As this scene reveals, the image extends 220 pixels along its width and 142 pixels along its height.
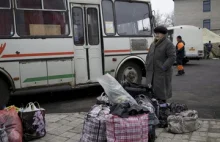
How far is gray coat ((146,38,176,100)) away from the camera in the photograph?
5.51 meters

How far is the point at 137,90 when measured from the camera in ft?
16.8

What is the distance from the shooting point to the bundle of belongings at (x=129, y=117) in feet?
12.7

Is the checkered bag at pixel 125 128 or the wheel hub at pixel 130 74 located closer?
the checkered bag at pixel 125 128

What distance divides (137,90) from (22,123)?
6.51ft

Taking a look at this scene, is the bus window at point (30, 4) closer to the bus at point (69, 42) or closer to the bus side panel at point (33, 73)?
the bus at point (69, 42)

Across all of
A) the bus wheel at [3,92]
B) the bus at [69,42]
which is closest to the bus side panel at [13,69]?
the bus at [69,42]

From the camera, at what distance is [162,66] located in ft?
18.1

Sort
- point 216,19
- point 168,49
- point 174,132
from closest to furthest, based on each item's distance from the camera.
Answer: point 174,132 → point 168,49 → point 216,19

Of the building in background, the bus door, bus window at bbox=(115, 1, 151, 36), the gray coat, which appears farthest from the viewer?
the building in background

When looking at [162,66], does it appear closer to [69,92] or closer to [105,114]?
[105,114]

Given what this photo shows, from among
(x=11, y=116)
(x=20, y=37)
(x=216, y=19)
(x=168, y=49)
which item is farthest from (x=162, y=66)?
(x=216, y=19)

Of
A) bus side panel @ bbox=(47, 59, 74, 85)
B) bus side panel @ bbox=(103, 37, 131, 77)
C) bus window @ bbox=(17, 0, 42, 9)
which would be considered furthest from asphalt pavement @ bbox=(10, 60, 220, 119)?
bus window @ bbox=(17, 0, 42, 9)

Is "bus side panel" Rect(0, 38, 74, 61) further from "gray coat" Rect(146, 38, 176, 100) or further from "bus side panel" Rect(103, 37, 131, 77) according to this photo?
"gray coat" Rect(146, 38, 176, 100)

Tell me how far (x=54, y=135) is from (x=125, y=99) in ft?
4.56
